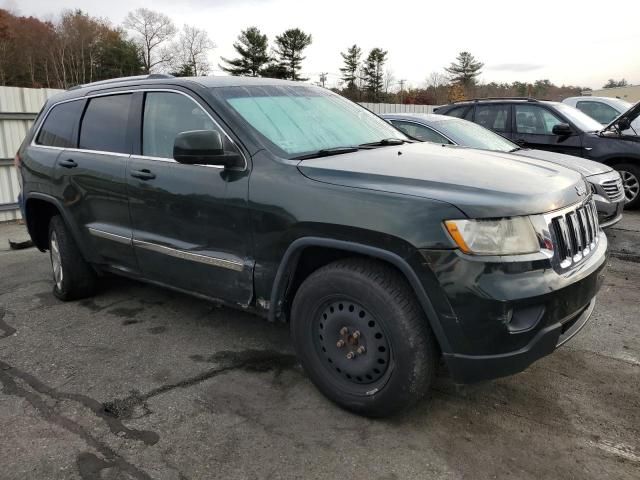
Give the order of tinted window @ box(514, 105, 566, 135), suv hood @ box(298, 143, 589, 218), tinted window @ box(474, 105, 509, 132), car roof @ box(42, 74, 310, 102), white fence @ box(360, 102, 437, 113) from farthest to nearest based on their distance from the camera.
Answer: white fence @ box(360, 102, 437, 113) → tinted window @ box(474, 105, 509, 132) → tinted window @ box(514, 105, 566, 135) → car roof @ box(42, 74, 310, 102) → suv hood @ box(298, 143, 589, 218)

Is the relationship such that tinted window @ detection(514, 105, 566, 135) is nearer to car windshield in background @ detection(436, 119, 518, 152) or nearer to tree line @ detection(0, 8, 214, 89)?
car windshield in background @ detection(436, 119, 518, 152)

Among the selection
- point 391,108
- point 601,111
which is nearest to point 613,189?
point 601,111

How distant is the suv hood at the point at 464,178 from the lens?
242 centimetres

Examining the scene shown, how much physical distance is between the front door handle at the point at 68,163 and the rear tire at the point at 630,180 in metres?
7.57

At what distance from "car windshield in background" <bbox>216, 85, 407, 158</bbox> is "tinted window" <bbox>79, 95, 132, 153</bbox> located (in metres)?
0.98

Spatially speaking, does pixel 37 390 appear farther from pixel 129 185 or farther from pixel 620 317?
pixel 620 317

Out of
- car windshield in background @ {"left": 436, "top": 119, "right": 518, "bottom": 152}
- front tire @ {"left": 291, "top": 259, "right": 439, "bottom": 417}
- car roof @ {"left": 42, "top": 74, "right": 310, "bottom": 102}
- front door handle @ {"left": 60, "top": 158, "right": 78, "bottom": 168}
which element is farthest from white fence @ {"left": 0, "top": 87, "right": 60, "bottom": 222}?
front tire @ {"left": 291, "top": 259, "right": 439, "bottom": 417}

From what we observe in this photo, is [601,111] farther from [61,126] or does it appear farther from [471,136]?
[61,126]

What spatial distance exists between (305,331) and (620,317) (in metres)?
2.80

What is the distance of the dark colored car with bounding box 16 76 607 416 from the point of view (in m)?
2.38

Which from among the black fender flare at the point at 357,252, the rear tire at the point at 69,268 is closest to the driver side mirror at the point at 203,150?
the black fender flare at the point at 357,252

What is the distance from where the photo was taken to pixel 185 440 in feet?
8.76

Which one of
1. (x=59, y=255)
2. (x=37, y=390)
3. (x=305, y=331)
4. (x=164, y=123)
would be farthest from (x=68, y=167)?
(x=305, y=331)

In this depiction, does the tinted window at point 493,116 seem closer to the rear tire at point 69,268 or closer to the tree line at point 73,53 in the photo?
the rear tire at point 69,268
